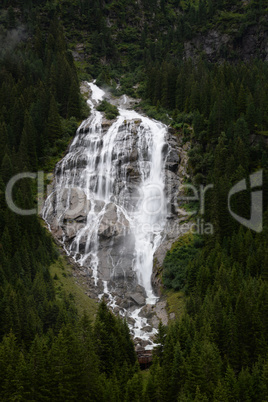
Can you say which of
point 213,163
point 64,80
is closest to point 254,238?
point 213,163

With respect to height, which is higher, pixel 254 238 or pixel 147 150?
pixel 147 150

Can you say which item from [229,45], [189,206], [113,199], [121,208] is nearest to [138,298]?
[121,208]

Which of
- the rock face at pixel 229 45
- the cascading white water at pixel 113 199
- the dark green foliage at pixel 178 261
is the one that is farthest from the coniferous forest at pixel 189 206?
the cascading white water at pixel 113 199

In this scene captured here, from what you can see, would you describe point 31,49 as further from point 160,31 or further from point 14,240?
point 14,240

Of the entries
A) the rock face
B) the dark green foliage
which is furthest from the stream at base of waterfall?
the rock face

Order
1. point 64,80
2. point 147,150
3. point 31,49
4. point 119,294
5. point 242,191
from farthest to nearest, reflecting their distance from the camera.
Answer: point 31,49 < point 64,80 < point 147,150 < point 242,191 < point 119,294

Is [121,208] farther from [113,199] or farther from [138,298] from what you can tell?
[138,298]

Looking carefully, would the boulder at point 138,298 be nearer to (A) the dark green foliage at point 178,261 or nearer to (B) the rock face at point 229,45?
(A) the dark green foliage at point 178,261
